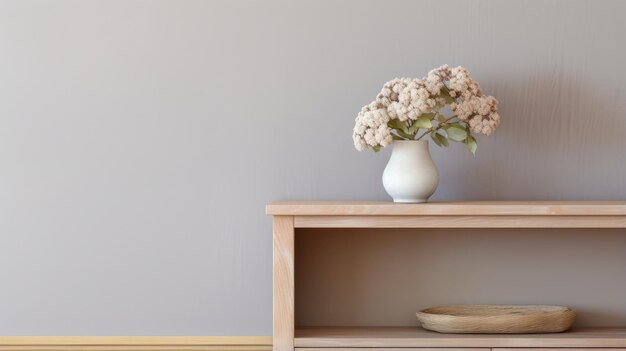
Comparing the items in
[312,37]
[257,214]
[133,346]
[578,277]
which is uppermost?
[312,37]

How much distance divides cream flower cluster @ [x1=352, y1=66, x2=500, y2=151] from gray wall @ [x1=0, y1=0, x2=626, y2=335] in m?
0.21

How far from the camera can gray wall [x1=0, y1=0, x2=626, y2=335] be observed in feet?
8.66

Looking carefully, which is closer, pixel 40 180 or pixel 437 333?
pixel 437 333

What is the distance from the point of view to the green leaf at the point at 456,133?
2.46 meters

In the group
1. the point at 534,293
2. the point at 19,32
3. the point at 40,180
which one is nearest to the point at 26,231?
the point at 40,180

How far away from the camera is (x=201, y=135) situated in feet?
8.73

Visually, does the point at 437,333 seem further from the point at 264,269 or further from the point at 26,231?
the point at 26,231

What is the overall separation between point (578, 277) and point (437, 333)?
49cm

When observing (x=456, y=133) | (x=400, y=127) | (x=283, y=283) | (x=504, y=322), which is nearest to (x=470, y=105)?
(x=456, y=133)

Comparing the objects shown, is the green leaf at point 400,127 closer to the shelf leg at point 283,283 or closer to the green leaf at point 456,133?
the green leaf at point 456,133

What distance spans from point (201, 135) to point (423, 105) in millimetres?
703

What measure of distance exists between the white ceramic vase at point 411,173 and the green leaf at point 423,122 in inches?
1.8

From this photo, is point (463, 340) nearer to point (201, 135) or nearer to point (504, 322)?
point (504, 322)

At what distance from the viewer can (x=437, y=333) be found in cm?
248
